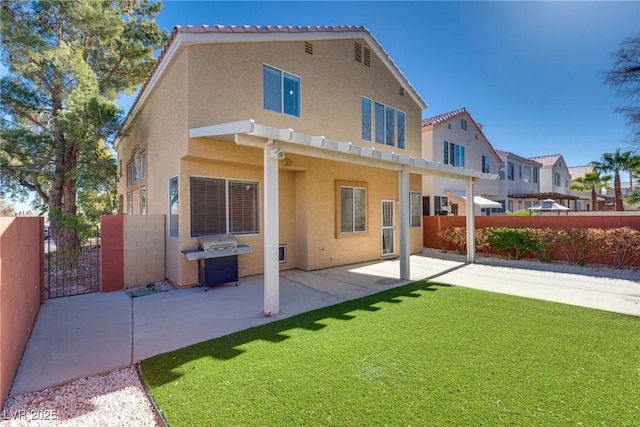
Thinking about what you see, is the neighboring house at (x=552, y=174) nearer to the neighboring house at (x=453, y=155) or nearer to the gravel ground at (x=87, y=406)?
the neighboring house at (x=453, y=155)

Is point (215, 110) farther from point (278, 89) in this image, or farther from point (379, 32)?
point (379, 32)

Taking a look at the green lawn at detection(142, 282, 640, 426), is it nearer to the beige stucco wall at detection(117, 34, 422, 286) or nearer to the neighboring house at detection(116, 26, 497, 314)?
the neighboring house at detection(116, 26, 497, 314)

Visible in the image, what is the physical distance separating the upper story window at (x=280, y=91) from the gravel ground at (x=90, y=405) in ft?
28.3

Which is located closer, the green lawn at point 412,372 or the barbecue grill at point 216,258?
the green lawn at point 412,372

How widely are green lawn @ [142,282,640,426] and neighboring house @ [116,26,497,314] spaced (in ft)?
7.35

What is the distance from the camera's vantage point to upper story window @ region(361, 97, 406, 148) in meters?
14.3

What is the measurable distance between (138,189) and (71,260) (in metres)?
4.00

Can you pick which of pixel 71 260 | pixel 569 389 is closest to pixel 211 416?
pixel 569 389

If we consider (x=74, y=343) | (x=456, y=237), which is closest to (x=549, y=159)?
(x=456, y=237)

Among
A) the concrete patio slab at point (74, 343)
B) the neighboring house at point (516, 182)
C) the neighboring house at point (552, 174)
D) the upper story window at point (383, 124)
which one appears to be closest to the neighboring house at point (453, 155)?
the neighboring house at point (516, 182)

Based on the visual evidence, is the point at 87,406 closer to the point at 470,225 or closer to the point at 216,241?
the point at 216,241

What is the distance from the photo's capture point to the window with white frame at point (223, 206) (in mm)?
9859

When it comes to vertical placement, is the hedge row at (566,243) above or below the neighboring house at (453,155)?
below

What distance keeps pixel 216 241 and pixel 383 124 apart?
392 inches
